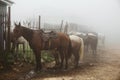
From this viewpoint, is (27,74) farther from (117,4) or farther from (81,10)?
(117,4)

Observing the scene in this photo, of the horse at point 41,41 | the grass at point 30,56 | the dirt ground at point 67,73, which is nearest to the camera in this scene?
the dirt ground at point 67,73

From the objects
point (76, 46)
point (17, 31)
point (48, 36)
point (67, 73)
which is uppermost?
point (17, 31)

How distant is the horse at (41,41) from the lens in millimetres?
12734

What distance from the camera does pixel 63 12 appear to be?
5488cm

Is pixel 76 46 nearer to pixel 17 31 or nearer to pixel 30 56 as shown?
pixel 30 56

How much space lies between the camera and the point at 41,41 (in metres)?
13.1

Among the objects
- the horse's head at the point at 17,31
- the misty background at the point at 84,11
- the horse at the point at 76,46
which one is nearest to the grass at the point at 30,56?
the horse at the point at 76,46

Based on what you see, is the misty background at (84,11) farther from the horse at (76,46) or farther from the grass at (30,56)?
the horse at (76,46)

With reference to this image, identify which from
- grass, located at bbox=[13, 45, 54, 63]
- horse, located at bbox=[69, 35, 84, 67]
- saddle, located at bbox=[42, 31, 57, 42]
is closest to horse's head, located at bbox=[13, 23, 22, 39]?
saddle, located at bbox=[42, 31, 57, 42]

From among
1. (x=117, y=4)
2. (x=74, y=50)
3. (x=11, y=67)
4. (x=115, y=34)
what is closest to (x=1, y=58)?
(x=11, y=67)

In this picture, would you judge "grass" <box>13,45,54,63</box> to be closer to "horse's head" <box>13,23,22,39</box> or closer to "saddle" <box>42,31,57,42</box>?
"saddle" <box>42,31,57,42</box>

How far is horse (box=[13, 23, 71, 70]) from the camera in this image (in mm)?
12734

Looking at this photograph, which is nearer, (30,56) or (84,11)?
(30,56)

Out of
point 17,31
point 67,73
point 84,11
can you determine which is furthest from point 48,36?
point 84,11
